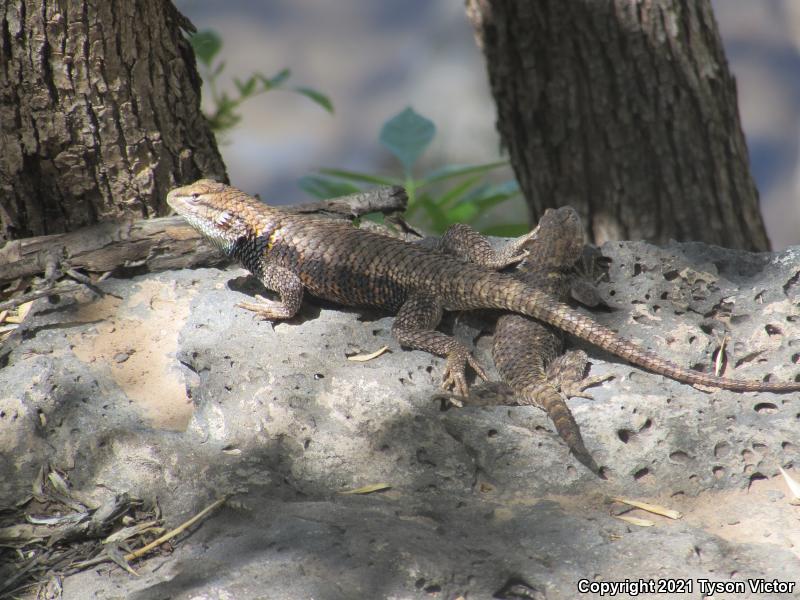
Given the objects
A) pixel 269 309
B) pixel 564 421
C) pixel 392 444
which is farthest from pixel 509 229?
pixel 392 444

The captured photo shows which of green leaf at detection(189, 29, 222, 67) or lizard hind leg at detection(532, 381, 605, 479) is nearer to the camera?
lizard hind leg at detection(532, 381, 605, 479)

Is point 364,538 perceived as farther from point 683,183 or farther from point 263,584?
point 683,183

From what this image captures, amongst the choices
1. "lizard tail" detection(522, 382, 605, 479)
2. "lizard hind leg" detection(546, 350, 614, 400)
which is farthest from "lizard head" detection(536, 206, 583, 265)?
"lizard tail" detection(522, 382, 605, 479)

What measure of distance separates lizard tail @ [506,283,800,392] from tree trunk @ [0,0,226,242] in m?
2.11

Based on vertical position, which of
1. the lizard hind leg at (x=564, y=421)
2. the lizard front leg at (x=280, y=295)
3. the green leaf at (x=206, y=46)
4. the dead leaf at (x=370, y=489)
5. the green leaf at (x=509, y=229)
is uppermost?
the green leaf at (x=206, y=46)

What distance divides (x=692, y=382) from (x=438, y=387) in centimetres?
104

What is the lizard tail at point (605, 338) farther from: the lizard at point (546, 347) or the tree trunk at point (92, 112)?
the tree trunk at point (92, 112)

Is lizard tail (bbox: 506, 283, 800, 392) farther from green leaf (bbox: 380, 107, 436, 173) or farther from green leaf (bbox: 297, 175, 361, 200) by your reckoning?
green leaf (bbox: 297, 175, 361, 200)

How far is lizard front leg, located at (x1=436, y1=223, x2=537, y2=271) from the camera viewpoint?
168 inches

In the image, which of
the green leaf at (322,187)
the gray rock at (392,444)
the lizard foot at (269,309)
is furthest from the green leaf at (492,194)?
the lizard foot at (269,309)

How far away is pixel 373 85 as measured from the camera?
38.5 feet

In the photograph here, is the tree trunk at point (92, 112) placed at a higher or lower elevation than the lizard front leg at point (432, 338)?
higher

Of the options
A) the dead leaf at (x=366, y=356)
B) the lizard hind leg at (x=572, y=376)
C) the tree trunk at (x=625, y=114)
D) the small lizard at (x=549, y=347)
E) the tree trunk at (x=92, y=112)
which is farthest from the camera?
the tree trunk at (x=625, y=114)

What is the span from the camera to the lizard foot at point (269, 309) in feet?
12.6
